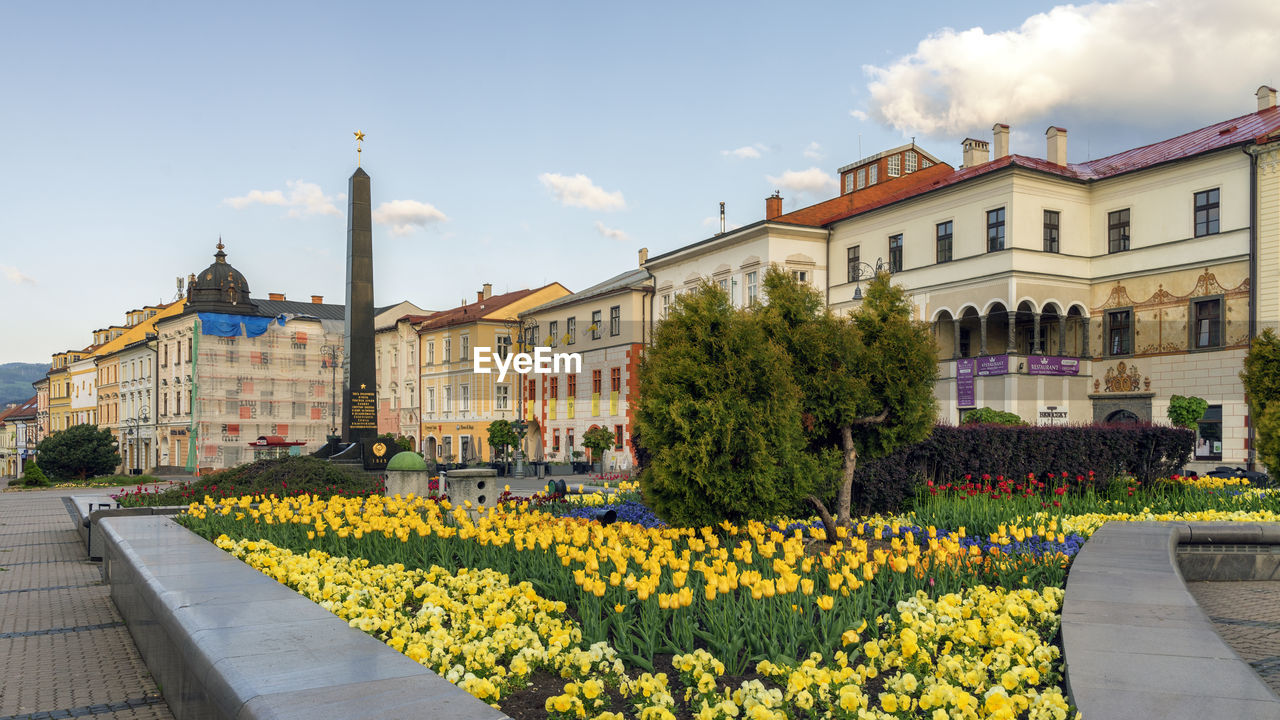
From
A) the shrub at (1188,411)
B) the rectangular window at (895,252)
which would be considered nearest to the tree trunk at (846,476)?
the shrub at (1188,411)

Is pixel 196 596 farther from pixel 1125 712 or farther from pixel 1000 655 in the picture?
pixel 1125 712

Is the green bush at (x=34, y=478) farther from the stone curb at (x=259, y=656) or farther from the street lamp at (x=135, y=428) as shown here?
the stone curb at (x=259, y=656)

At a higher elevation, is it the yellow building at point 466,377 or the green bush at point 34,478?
the yellow building at point 466,377

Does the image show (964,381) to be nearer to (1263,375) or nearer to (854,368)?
(1263,375)

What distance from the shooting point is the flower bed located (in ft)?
13.7

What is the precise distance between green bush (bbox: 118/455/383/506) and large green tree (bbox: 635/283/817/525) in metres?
7.84

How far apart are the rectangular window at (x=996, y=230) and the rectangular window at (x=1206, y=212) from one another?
608 centimetres

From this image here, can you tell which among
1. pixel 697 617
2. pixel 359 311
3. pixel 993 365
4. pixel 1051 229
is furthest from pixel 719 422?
pixel 1051 229

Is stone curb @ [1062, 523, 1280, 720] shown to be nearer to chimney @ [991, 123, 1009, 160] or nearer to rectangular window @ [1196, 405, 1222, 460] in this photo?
rectangular window @ [1196, 405, 1222, 460]

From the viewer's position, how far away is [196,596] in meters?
5.74

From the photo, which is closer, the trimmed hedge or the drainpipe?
the trimmed hedge

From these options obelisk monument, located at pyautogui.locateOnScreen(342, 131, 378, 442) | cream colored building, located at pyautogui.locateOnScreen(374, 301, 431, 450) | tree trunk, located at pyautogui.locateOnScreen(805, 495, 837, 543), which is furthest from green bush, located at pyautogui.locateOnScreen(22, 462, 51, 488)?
tree trunk, located at pyautogui.locateOnScreen(805, 495, 837, 543)

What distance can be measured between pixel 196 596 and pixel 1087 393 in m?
34.0

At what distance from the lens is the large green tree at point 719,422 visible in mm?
9273
